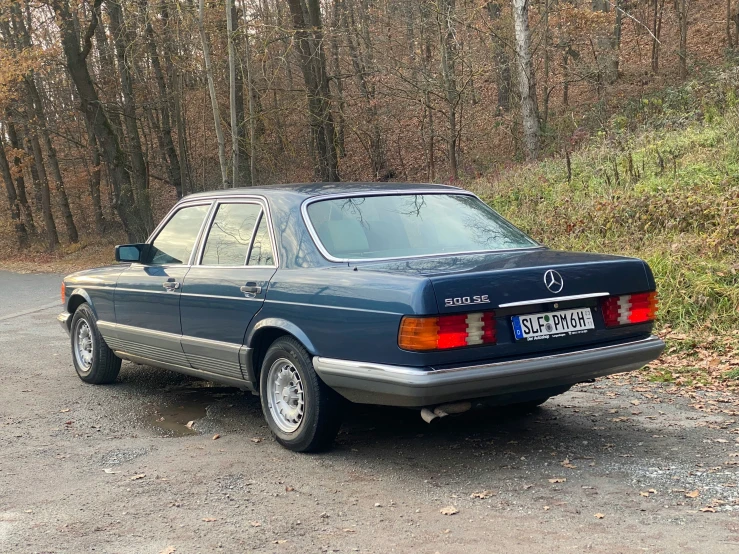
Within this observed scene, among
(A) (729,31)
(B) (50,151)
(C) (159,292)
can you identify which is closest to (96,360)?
(C) (159,292)

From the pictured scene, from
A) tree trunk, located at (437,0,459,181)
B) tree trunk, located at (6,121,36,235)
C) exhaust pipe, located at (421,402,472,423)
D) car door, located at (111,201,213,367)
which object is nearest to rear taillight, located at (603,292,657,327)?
exhaust pipe, located at (421,402,472,423)

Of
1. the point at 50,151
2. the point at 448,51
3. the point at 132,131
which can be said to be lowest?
the point at 50,151

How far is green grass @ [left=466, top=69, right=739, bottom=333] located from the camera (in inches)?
330

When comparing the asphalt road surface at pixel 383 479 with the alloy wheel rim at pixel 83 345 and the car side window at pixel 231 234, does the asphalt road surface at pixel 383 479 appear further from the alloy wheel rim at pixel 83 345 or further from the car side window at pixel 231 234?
the car side window at pixel 231 234

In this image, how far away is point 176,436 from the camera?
5746 millimetres

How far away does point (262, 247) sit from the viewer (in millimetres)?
5531

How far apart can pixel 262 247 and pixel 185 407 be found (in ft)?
6.03

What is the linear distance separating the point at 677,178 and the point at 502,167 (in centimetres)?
777

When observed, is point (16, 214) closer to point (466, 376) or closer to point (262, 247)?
point (262, 247)

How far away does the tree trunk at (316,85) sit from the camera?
65.4 feet

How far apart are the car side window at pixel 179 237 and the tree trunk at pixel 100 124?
17306 millimetres

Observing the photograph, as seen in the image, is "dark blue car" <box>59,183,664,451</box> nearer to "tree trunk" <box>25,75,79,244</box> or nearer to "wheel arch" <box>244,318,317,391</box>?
"wheel arch" <box>244,318,317,391</box>

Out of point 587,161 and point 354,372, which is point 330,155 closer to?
point 587,161

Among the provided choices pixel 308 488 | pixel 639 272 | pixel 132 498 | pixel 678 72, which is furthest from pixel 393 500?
pixel 678 72
